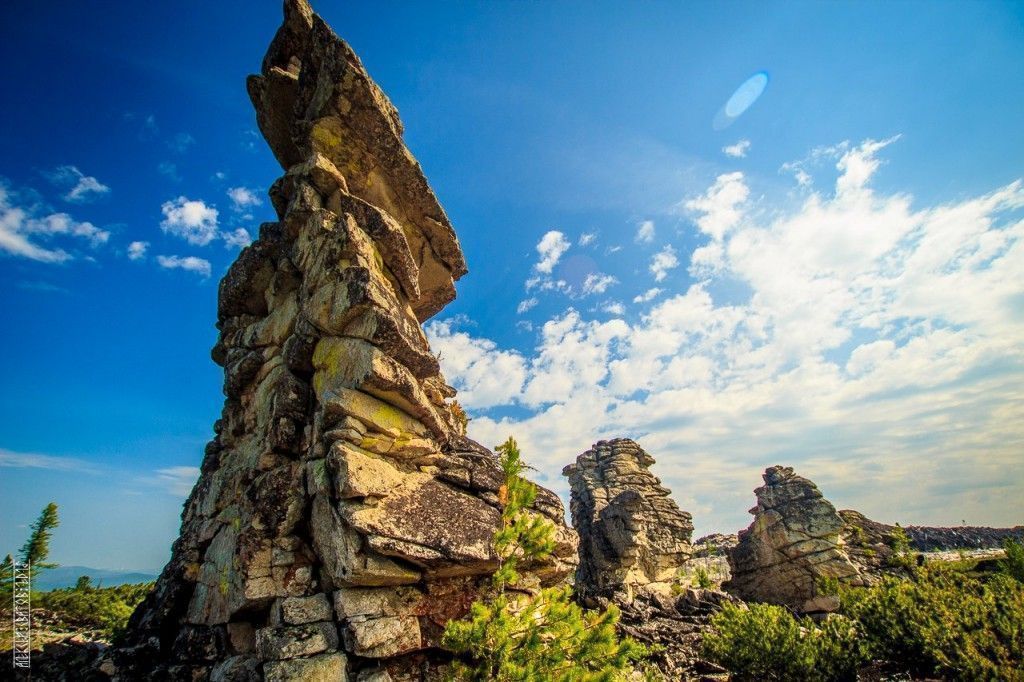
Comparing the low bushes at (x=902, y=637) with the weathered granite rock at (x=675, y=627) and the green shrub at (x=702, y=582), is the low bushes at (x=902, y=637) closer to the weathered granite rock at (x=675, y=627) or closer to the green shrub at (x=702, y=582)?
the weathered granite rock at (x=675, y=627)

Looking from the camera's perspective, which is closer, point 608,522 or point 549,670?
point 549,670

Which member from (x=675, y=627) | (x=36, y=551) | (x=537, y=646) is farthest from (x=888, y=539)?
(x=36, y=551)

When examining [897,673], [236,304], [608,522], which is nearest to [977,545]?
[608,522]

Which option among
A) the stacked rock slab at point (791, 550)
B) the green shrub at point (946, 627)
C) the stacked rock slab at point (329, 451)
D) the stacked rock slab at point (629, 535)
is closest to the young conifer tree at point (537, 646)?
the stacked rock slab at point (329, 451)

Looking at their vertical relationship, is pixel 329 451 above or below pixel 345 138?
below

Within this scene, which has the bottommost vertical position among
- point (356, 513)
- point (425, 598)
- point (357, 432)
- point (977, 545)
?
point (977, 545)

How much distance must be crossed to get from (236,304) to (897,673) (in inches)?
1415

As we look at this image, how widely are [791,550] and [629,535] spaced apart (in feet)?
55.0

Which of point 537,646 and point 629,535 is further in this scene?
point 629,535

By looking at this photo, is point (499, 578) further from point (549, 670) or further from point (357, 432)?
point (357, 432)

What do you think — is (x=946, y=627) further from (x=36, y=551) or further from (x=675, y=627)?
(x=36, y=551)

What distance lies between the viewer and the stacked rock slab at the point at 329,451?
37.9 feet

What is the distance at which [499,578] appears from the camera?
12.6 m

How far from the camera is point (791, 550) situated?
40719mm
